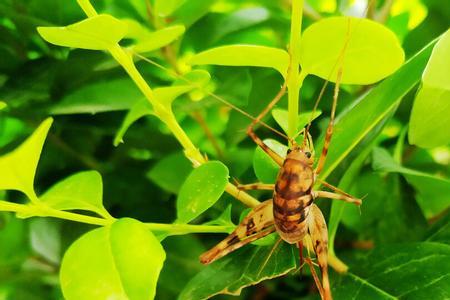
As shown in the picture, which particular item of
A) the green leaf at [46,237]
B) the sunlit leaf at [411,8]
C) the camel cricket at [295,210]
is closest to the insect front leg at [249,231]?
the camel cricket at [295,210]

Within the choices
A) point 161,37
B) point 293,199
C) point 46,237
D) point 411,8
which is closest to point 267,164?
point 293,199

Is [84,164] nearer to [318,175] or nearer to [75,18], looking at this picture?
[75,18]

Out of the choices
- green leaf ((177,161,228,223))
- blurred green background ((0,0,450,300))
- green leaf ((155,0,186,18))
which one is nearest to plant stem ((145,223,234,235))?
green leaf ((177,161,228,223))

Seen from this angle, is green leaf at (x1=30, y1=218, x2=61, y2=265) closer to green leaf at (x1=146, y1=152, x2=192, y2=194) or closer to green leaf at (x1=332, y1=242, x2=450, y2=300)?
green leaf at (x1=146, y1=152, x2=192, y2=194)

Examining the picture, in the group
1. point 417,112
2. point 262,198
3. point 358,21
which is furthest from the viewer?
point 262,198

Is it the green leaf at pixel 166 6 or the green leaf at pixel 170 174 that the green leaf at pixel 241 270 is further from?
the green leaf at pixel 166 6

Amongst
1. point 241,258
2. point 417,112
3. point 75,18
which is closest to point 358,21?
point 417,112
